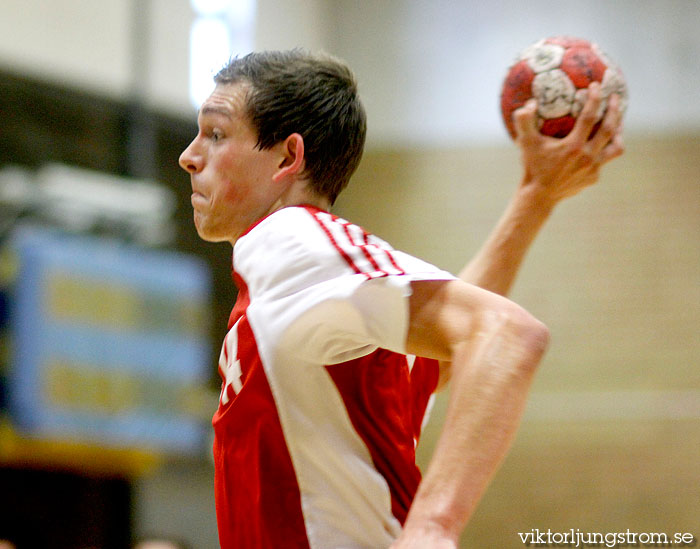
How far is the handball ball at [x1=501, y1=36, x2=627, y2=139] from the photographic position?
237 cm

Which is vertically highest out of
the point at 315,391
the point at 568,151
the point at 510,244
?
the point at 568,151

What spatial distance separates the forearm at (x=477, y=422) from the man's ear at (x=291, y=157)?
585 millimetres

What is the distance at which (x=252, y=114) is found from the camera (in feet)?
6.04

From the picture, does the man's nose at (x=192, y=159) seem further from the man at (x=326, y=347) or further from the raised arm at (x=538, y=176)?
the raised arm at (x=538, y=176)

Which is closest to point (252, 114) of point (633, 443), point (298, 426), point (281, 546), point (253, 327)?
point (253, 327)

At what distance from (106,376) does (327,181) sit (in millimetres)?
6227

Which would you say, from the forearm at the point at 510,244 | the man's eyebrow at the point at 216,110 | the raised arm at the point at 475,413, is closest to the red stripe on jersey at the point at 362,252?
the raised arm at the point at 475,413

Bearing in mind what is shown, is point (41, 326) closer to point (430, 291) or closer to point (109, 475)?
point (109, 475)

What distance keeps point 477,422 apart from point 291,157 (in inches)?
27.4

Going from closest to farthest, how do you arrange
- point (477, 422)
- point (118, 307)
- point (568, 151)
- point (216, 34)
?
point (477, 422) < point (568, 151) < point (118, 307) < point (216, 34)

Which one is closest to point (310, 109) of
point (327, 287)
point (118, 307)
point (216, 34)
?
point (327, 287)

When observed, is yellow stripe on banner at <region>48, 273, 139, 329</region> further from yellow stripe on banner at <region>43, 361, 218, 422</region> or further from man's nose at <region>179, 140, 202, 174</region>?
man's nose at <region>179, 140, 202, 174</region>

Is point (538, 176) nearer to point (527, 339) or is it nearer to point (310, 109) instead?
point (310, 109)

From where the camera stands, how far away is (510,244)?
7.77 ft
